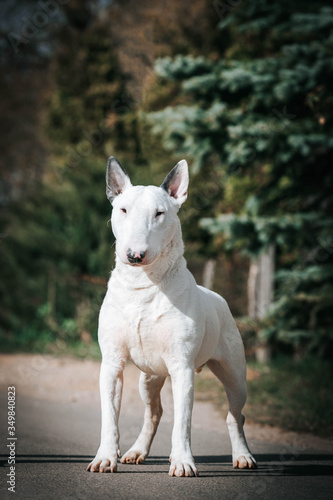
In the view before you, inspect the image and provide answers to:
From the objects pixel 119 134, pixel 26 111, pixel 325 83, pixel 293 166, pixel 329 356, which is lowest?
pixel 329 356

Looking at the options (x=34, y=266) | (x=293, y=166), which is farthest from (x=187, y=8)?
(x=293, y=166)

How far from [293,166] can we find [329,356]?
135 inches

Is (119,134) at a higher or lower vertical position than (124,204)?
higher

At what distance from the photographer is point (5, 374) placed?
9.61 m

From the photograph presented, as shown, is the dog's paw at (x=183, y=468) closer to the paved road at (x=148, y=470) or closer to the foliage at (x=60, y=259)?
the paved road at (x=148, y=470)

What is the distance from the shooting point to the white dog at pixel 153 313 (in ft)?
13.0

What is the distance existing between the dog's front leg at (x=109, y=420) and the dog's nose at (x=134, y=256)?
84 centimetres

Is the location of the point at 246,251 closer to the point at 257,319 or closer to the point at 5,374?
the point at 257,319

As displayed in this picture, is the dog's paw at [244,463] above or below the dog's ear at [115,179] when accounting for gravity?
below

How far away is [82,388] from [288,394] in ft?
9.40

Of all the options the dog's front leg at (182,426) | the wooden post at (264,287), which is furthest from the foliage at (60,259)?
the dog's front leg at (182,426)

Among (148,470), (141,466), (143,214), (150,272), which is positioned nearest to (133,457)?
(141,466)

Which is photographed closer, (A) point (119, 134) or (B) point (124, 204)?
(B) point (124, 204)

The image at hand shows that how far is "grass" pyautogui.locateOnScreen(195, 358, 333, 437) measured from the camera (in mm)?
6953
